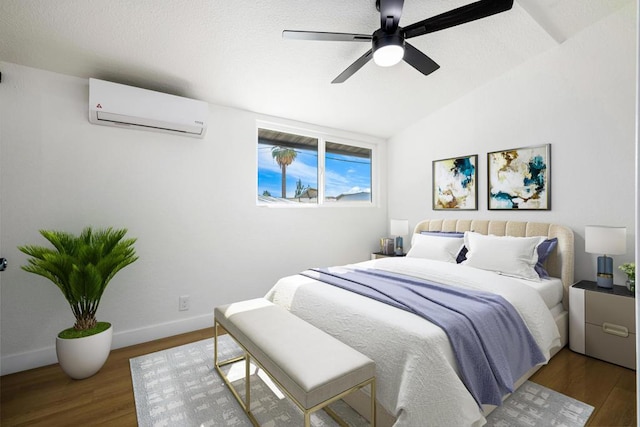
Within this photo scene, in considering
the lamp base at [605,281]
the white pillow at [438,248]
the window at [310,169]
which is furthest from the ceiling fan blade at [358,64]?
the lamp base at [605,281]

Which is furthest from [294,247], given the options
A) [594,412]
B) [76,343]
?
[594,412]

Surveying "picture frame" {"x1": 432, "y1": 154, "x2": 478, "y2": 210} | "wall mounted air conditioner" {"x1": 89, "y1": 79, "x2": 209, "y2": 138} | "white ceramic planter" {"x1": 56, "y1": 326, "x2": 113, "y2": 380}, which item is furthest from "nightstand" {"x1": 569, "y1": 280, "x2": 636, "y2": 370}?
"white ceramic planter" {"x1": 56, "y1": 326, "x2": 113, "y2": 380}

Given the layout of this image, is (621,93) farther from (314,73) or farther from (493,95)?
(314,73)

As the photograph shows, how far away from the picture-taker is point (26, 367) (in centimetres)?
222

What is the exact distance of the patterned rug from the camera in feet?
5.47

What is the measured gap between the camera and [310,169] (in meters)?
3.91

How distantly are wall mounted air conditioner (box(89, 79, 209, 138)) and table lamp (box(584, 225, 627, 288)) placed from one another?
349cm

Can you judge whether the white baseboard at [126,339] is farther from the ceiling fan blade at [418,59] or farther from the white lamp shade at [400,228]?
the ceiling fan blade at [418,59]

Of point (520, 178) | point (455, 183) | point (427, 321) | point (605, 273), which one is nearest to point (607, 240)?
point (605, 273)

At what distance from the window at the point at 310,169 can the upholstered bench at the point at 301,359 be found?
72.3 inches

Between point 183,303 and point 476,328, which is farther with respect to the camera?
point 183,303

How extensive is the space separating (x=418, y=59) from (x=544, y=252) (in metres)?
2.12

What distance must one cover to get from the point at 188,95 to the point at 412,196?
312 cm

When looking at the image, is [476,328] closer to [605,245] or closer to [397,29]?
[605,245]
